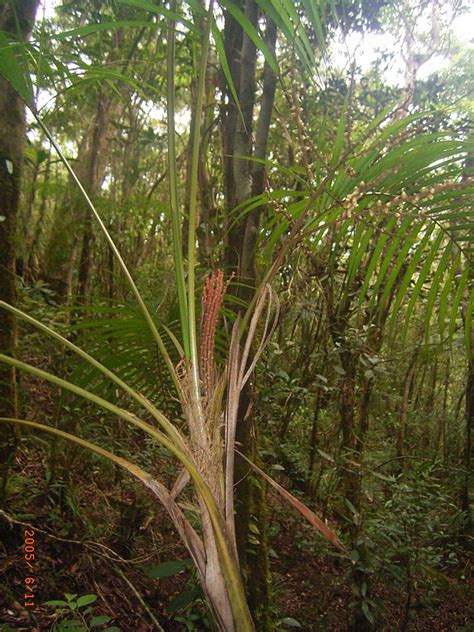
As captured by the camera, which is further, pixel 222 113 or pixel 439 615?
pixel 439 615

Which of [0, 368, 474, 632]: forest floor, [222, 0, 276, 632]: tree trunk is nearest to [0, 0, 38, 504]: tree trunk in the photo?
[0, 368, 474, 632]: forest floor

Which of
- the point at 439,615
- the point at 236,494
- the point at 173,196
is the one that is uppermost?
the point at 173,196

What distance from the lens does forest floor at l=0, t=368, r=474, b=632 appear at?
1.53 meters

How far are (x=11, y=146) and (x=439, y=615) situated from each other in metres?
3.32

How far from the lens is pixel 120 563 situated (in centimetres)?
193

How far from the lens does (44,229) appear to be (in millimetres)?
5020

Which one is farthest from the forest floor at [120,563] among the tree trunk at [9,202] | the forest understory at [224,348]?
the tree trunk at [9,202]

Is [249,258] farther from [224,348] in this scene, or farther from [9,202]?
[9,202]

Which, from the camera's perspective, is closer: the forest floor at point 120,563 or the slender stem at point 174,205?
the slender stem at point 174,205

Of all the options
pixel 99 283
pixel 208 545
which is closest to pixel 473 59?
pixel 99 283

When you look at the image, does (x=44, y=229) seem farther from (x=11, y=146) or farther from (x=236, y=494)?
(x=236, y=494)

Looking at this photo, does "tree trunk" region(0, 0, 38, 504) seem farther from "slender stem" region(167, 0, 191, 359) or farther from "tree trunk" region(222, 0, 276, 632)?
"slender stem" region(167, 0, 191, 359)

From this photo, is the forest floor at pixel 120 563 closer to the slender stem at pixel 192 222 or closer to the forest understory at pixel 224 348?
the forest understory at pixel 224 348

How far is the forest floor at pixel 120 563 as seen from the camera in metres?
1.53
